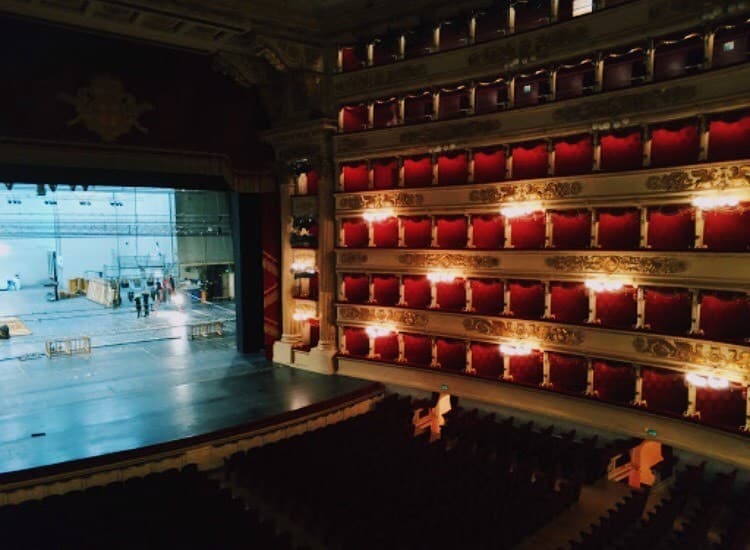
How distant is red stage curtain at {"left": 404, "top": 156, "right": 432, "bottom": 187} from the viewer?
17922mm

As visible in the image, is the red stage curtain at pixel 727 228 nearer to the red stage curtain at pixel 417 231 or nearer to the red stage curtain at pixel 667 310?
the red stage curtain at pixel 667 310

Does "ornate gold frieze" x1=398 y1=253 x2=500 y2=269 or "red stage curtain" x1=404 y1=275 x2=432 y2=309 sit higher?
"ornate gold frieze" x1=398 y1=253 x2=500 y2=269

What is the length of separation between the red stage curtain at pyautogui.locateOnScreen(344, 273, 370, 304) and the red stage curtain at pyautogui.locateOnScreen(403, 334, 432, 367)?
6.99ft

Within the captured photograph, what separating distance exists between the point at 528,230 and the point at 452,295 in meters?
3.13

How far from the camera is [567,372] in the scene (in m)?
15.5

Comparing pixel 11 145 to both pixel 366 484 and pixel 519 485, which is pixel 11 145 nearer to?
pixel 366 484

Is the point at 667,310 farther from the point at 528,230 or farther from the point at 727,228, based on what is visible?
the point at 528,230

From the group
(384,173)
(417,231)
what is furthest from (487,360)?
(384,173)

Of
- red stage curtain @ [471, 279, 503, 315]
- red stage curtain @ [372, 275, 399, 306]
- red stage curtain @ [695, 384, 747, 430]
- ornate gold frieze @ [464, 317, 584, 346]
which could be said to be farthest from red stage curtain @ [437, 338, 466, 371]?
red stage curtain @ [695, 384, 747, 430]

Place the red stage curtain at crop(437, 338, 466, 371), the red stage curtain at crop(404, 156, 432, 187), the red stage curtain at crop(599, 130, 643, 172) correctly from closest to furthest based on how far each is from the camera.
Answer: the red stage curtain at crop(599, 130, 643, 172) → the red stage curtain at crop(437, 338, 466, 371) → the red stage curtain at crop(404, 156, 432, 187)

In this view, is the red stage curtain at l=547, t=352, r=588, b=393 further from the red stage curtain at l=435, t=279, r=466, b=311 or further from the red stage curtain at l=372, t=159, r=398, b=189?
the red stage curtain at l=372, t=159, r=398, b=189

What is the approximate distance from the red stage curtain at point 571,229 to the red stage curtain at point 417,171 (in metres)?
4.31

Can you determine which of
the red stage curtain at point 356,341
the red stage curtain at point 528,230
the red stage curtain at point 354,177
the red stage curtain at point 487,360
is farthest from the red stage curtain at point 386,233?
the red stage curtain at point 487,360

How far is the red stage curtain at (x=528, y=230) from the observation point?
52.3 feet
